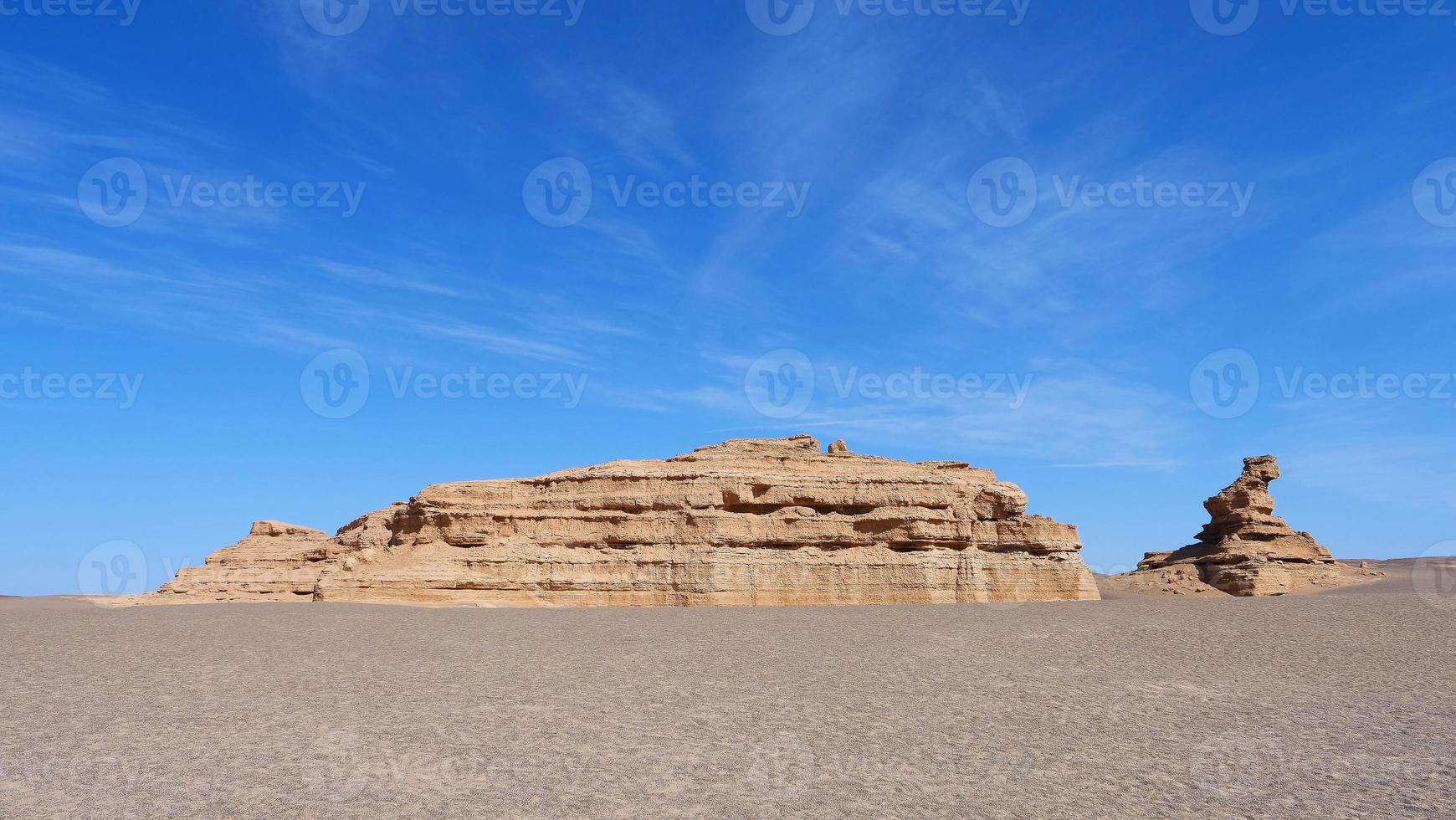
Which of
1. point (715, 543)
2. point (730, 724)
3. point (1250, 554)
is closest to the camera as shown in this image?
point (730, 724)

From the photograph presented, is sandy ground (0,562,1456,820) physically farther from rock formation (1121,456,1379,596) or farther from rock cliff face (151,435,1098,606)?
rock formation (1121,456,1379,596)

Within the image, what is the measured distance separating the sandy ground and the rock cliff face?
11.8 meters

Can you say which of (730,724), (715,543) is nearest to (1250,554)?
(715,543)

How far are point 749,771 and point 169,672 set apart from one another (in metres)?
10.2

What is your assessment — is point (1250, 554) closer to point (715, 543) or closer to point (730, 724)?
point (715, 543)

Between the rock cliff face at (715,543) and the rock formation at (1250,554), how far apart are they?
17685 millimetres

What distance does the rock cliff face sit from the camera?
99.9ft

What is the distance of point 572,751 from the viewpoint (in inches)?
342

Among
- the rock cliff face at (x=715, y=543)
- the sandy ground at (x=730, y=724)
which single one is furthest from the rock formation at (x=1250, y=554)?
the sandy ground at (x=730, y=724)

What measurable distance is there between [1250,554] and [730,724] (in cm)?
4705

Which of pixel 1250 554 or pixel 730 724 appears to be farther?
pixel 1250 554

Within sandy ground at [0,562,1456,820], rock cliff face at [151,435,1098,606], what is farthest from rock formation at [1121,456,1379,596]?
sandy ground at [0,562,1456,820]

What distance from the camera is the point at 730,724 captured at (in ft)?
32.6

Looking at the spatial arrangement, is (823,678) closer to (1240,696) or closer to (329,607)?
(1240,696)
